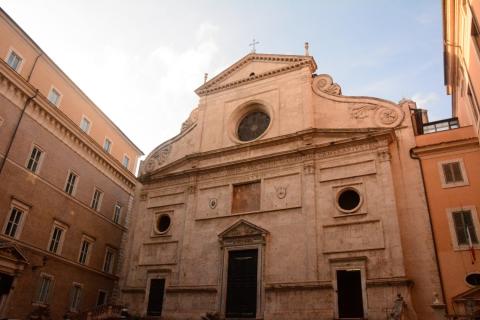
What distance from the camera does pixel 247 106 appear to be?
2166 centimetres

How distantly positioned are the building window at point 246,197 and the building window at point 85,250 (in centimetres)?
947

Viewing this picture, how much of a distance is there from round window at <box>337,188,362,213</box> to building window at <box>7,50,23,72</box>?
15.9 meters

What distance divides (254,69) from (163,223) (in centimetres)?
995

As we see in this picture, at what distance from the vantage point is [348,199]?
1648 cm

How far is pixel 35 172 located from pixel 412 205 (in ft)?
55.9

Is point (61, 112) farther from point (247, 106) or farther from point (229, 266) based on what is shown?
point (229, 266)

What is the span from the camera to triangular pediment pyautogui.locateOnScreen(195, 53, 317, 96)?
20.7 meters

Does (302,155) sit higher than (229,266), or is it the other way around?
(302,155)

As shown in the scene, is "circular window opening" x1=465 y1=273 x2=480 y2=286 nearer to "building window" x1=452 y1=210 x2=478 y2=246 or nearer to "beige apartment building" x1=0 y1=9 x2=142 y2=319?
"building window" x1=452 y1=210 x2=478 y2=246

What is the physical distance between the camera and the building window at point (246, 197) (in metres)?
18.4

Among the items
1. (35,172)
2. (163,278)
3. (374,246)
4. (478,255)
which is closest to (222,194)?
(163,278)

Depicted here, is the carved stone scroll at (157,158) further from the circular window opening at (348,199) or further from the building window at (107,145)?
the circular window opening at (348,199)

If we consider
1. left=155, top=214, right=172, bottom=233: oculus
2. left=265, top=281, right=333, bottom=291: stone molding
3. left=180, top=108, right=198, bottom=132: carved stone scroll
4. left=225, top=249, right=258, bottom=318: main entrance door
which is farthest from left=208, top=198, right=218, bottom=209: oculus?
left=180, top=108, right=198, bottom=132: carved stone scroll

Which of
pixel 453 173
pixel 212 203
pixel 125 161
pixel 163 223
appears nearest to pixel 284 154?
pixel 212 203
